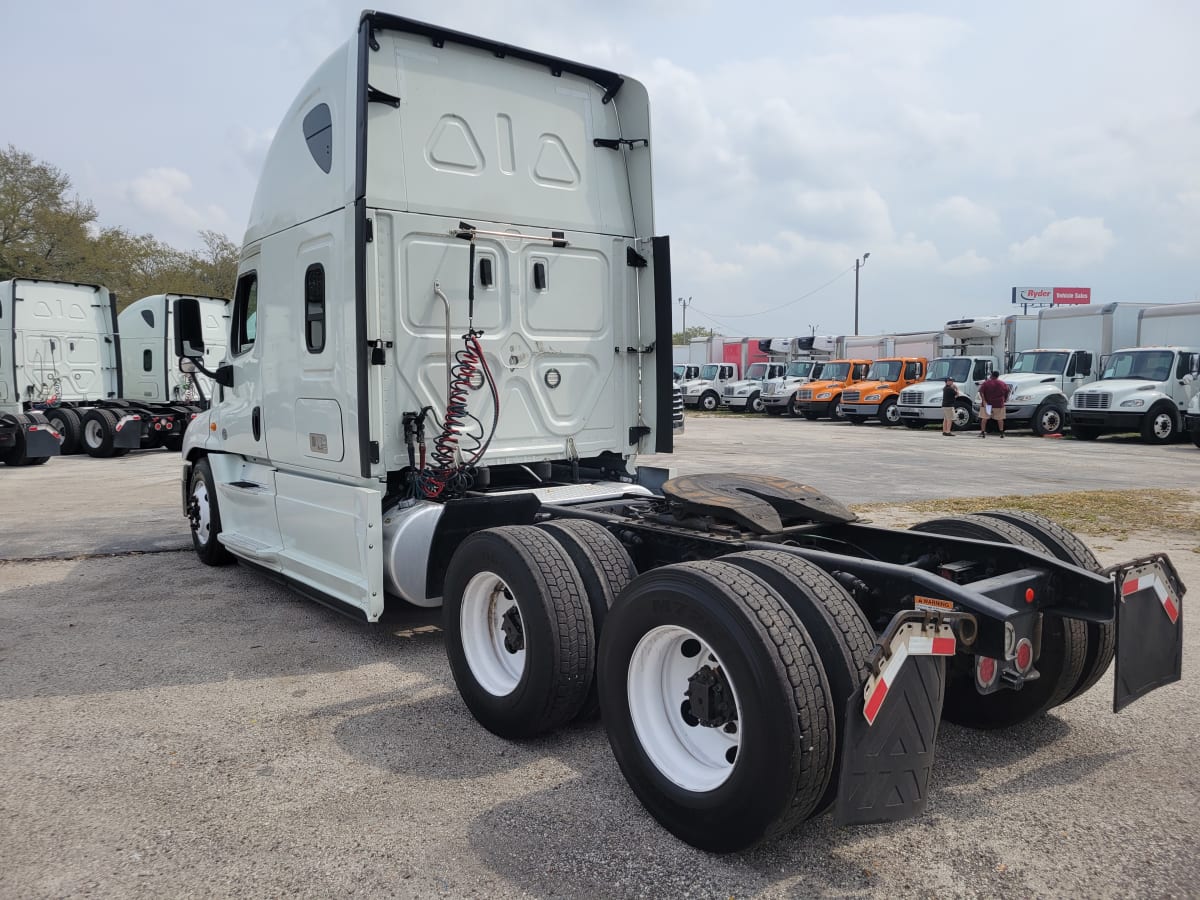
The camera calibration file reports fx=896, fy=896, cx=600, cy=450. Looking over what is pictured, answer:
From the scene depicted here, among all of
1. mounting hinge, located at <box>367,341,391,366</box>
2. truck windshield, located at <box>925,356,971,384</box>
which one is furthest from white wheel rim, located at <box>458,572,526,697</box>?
truck windshield, located at <box>925,356,971,384</box>

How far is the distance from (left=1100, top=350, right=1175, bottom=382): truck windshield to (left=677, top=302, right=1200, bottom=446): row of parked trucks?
2cm

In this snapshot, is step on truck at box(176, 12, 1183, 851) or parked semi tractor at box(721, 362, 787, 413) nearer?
step on truck at box(176, 12, 1183, 851)

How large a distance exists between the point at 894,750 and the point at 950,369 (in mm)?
25723

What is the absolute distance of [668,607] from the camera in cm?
302

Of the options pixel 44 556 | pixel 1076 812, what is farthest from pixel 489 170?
pixel 44 556

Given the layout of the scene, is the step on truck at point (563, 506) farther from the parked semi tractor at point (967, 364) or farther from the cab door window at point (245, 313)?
the parked semi tractor at point (967, 364)

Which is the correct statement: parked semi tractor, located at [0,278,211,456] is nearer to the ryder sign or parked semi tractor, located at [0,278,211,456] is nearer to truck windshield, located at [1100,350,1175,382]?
truck windshield, located at [1100,350,1175,382]

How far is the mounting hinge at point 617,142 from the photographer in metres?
5.94

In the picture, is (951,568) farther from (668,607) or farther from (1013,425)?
(1013,425)

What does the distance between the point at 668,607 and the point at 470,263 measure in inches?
121

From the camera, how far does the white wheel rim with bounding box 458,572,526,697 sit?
404 centimetres

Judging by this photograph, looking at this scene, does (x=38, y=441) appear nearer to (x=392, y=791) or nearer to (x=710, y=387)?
(x=392, y=791)

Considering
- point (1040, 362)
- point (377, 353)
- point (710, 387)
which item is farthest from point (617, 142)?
point (710, 387)

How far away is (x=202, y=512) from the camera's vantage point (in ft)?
23.8
